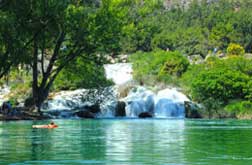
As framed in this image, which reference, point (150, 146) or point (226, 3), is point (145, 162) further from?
point (226, 3)

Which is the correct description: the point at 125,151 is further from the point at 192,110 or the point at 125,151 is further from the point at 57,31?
the point at 192,110

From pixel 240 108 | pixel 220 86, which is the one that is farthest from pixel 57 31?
pixel 220 86

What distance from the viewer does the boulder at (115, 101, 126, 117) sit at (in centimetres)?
6581

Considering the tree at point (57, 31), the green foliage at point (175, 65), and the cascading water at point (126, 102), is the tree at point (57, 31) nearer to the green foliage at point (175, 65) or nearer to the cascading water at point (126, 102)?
the cascading water at point (126, 102)

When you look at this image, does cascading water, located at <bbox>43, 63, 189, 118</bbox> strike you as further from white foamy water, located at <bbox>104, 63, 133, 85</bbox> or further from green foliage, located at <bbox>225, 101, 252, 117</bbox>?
white foamy water, located at <bbox>104, 63, 133, 85</bbox>

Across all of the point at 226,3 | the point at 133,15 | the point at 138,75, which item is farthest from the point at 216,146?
the point at 226,3

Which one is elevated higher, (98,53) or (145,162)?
(98,53)

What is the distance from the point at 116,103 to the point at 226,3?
356 ft

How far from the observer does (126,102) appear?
218 feet

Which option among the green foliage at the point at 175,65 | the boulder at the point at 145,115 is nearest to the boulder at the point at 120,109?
the boulder at the point at 145,115

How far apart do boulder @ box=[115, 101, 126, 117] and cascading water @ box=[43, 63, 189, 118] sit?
0.73 feet

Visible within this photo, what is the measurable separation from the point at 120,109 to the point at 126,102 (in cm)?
90

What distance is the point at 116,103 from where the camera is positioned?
66.1m

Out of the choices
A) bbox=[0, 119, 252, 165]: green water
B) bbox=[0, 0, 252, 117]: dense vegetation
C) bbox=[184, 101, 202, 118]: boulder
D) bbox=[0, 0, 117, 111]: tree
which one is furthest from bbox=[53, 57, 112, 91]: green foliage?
bbox=[0, 119, 252, 165]: green water
